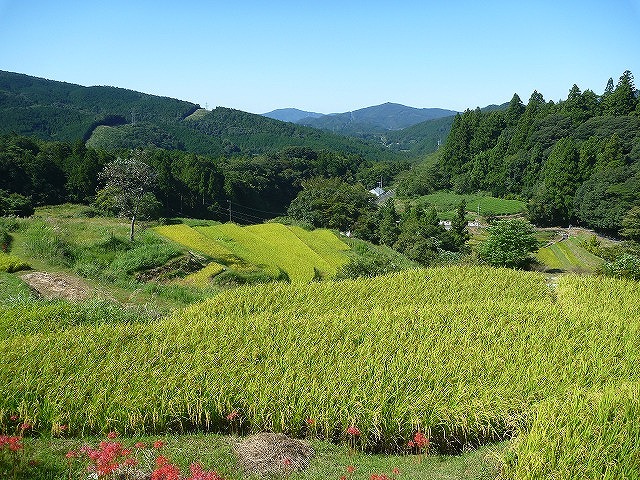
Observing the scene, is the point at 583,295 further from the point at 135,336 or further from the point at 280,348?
the point at 135,336

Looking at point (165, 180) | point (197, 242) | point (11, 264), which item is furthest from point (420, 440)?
point (165, 180)

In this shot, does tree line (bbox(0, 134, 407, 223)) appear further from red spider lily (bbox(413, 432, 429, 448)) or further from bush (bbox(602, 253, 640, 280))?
bush (bbox(602, 253, 640, 280))

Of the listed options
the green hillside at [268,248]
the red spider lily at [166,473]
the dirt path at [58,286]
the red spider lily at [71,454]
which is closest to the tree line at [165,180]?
the green hillside at [268,248]

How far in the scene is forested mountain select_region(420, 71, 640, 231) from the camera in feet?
131

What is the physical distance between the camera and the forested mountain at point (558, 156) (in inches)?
1569

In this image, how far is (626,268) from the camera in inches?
580

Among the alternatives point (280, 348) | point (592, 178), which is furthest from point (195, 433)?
point (592, 178)

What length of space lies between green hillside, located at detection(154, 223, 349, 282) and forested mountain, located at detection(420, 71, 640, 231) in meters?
29.2

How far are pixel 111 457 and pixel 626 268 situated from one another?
16.2 m

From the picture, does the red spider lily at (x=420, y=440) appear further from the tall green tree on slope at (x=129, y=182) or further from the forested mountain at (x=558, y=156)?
the forested mountain at (x=558, y=156)

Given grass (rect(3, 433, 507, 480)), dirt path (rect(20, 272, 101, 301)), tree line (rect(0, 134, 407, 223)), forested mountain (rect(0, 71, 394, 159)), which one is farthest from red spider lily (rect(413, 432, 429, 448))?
forested mountain (rect(0, 71, 394, 159))

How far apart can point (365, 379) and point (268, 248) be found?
13.6 meters

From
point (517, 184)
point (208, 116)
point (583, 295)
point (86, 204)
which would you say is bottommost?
point (86, 204)

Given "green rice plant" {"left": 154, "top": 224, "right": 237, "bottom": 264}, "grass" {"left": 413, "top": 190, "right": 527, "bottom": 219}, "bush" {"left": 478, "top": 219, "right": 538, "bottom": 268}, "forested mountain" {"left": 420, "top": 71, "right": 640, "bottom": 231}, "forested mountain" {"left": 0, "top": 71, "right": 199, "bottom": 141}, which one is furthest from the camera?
"forested mountain" {"left": 0, "top": 71, "right": 199, "bottom": 141}
